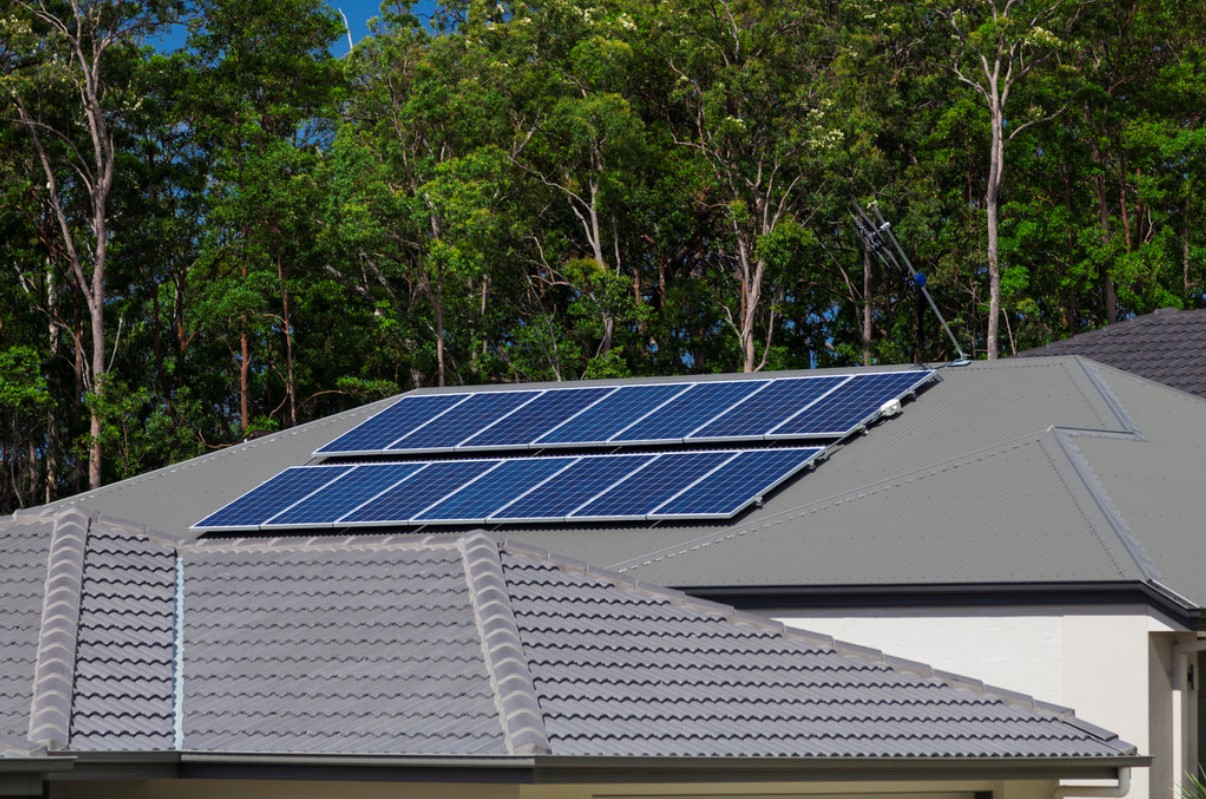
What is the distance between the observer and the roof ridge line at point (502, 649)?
11.5m

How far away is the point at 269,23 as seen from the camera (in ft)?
197

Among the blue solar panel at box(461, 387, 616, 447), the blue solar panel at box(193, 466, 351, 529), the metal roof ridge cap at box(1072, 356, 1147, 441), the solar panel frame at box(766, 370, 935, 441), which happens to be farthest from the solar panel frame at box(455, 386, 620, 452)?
the metal roof ridge cap at box(1072, 356, 1147, 441)

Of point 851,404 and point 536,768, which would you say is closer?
point 536,768

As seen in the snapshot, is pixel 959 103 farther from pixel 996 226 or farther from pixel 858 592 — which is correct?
pixel 858 592

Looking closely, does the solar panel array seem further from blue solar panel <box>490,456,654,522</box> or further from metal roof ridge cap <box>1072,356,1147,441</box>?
metal roof ridge cap <box>1072,356,1147,441</box>

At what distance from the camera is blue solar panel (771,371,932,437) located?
922 inches

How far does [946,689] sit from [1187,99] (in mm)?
45595

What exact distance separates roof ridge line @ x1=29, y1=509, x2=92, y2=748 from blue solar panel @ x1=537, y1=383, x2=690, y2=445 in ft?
32.4

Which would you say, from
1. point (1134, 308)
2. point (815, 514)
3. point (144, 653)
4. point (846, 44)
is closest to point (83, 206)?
point (846, 44)

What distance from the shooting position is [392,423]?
2739 cm

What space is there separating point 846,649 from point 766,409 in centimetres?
983

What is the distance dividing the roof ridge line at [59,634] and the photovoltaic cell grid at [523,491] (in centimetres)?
719

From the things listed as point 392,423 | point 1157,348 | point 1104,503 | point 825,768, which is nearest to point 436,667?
point 825,768

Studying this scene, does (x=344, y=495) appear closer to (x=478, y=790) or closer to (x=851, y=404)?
(x=851, y=404)
